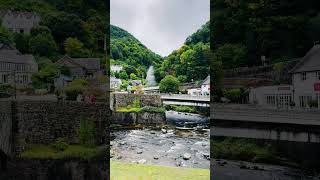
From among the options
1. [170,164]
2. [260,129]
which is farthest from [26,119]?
[260,129]

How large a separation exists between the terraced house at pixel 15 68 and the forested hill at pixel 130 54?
1.78 m

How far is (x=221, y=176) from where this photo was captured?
15.4 ft

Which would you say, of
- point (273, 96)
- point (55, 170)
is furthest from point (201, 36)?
point (55, 170)

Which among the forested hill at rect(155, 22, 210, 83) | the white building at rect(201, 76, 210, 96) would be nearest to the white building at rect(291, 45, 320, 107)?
the forested hill at rect(155, 22, 210, 83)

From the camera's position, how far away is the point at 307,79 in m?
4.39

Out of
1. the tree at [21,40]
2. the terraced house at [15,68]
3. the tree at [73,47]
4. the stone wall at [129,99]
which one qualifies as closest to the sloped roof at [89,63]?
the tree at [73,47]

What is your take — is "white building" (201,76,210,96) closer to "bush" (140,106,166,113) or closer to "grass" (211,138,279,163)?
"bush" (140,106,166,113)

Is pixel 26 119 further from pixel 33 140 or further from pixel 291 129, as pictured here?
pixel 291 129

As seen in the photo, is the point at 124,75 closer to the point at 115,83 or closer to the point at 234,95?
the point at 115,83

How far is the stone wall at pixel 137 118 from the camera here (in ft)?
21.9

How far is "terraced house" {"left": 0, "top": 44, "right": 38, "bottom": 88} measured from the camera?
5590 millimetres

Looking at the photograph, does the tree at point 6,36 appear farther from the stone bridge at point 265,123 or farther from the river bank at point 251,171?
the river bank at point 251,171

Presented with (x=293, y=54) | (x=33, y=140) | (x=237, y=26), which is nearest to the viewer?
(x=293, y=54)

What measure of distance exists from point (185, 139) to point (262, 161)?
6.39 ft
